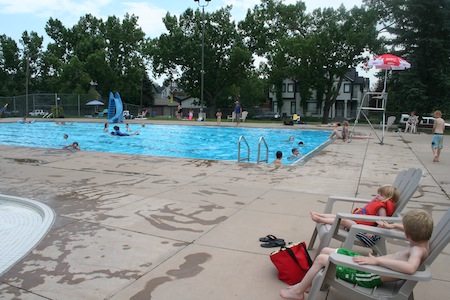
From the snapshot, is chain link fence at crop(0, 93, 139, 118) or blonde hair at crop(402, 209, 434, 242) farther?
chain link fence at crop(0, 93, 139, 118)

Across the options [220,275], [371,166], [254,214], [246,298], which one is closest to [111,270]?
[220,275]

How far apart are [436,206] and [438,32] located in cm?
2765

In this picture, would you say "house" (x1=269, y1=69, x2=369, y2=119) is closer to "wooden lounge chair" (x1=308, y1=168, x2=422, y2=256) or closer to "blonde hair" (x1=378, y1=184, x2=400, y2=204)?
"wooden lounge chair" (x1=308, y1=168, x2=422, y2=256)

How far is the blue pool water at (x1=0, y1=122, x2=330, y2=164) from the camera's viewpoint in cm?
1852

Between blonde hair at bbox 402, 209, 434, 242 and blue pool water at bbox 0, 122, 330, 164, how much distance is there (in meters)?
13.5

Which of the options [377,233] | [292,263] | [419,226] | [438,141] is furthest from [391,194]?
[438,141]

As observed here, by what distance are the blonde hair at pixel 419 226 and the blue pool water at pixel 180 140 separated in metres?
13.5

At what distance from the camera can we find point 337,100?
59.2 metres

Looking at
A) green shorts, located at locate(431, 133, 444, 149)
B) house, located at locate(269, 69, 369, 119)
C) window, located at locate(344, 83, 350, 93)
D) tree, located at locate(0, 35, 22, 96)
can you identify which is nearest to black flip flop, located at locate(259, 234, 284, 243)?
green shorts, located at locate(431, 133, 444, 149)

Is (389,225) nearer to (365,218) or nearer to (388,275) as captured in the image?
(365,218)

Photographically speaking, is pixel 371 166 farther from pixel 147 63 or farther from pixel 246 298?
pixel 147 63

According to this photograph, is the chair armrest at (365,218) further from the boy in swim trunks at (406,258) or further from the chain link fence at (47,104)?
the chain link fence at (47,104)

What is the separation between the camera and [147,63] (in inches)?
→ 2183

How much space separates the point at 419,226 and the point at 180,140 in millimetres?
21088
